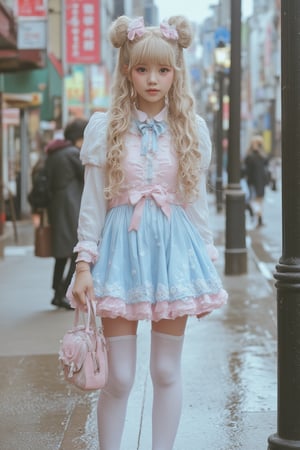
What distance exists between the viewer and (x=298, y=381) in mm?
4426

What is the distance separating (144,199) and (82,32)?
23.6 metres

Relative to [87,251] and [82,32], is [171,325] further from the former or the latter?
[82,32]

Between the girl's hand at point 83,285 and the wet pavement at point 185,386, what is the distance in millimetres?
1335

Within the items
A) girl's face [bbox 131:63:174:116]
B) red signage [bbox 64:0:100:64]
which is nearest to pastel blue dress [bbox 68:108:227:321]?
girl's face [bbox 131:63:174:116]

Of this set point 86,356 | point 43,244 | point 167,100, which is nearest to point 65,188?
point 43,244

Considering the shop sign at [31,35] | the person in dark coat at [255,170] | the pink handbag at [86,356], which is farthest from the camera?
the person in dark coat at [255,170]

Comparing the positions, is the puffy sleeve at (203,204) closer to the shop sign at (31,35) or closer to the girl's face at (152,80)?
the girl's face at (152,80)

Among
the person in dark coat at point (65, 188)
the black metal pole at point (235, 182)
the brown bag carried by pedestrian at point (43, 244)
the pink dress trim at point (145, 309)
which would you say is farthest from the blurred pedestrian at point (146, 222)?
the black metal pole at point (235, 182)

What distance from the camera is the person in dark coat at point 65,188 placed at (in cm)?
980

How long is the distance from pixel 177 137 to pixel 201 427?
1.94 metres

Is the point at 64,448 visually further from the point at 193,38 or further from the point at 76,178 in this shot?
the point at 76,178

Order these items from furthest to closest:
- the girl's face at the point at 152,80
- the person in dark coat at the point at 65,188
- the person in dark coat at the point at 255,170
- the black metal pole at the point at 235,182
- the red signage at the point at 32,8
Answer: the person in dark coat at the point at 255,170 → the red signage at the point at 32,8 → the black metal pole at the point at 235,182 → the person in dark coat at the point at 65,188 → the girl's face at the point at 152,80

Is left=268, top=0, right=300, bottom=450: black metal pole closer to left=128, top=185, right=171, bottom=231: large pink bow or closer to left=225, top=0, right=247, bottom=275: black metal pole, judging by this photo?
left=128, top=185, right=171, bottom=231: large pink bow

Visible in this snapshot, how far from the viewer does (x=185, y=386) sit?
6555 millimetres
